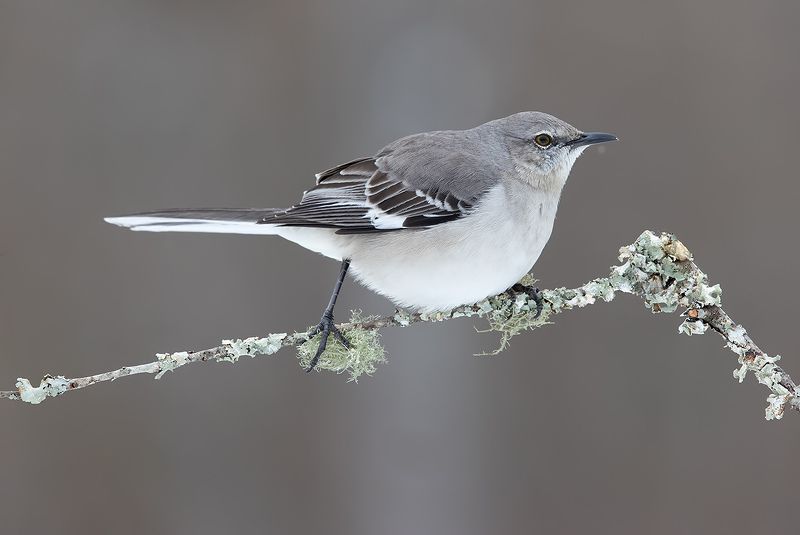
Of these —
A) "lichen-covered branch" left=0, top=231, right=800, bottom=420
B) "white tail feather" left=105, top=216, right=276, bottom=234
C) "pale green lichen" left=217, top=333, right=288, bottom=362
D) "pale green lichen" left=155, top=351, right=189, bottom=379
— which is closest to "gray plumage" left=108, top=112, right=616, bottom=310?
"white tail feather" left=105, top=216, right=276, bottom=234

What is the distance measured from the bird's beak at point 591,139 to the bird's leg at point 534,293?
→ 509 mm

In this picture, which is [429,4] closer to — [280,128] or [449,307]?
[280,128]

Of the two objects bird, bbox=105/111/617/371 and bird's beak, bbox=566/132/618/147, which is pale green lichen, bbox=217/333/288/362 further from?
bird's beak, bbox=566/132/618/147

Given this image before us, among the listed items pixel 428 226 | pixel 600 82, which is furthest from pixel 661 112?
pixel 428 226

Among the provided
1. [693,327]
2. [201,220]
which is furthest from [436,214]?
[693,327]

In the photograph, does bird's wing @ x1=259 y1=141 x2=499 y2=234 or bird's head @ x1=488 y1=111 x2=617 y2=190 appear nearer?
bird's wing @ x1=259 y1=141 x2=499 y2=234

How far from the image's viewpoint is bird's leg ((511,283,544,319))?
2.31 meters

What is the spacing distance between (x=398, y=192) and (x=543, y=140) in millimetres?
503

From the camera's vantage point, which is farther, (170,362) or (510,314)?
(510,314)

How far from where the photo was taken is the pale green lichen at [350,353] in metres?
2.34

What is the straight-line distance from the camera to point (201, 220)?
2.44 metres

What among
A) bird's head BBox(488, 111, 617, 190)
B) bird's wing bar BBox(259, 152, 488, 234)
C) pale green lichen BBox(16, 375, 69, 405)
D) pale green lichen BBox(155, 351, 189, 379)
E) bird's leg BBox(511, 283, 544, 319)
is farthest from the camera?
bird's head BBox(488, 111, 617, 190)

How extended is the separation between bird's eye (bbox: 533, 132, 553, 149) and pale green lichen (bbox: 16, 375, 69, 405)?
1624 mm

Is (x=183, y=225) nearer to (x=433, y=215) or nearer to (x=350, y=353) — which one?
(x=350, y=353)
